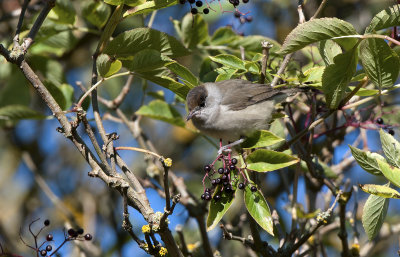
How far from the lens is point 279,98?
3.32m

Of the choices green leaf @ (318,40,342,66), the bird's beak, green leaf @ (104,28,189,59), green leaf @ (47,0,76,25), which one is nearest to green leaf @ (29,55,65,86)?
green leaf @ (47,0,76,25)

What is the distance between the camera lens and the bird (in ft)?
10.1

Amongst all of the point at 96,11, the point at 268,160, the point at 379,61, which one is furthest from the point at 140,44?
the point at 379,61

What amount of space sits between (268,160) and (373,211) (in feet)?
1.67

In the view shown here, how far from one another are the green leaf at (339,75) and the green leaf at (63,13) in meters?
1.73

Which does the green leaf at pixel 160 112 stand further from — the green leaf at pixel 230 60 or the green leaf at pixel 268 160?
the green leaf at pixel 268 160

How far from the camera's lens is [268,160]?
2318mm

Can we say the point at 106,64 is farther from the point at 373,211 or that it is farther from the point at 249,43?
the point at 373,211

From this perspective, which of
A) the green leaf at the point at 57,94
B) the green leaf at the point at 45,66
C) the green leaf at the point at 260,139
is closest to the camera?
the green leaf at the point at 260,139

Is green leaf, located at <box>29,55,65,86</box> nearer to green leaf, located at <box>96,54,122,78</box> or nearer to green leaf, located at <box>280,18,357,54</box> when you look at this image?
green leaf, located at <box>96,54,122,78</box>

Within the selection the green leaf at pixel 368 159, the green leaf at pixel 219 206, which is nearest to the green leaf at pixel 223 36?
the green leaf at pixel 219 206

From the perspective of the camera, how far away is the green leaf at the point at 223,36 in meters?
3.32

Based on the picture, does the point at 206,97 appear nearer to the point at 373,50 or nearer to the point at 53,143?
the point at 373,50

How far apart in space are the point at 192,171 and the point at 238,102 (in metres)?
2.12
